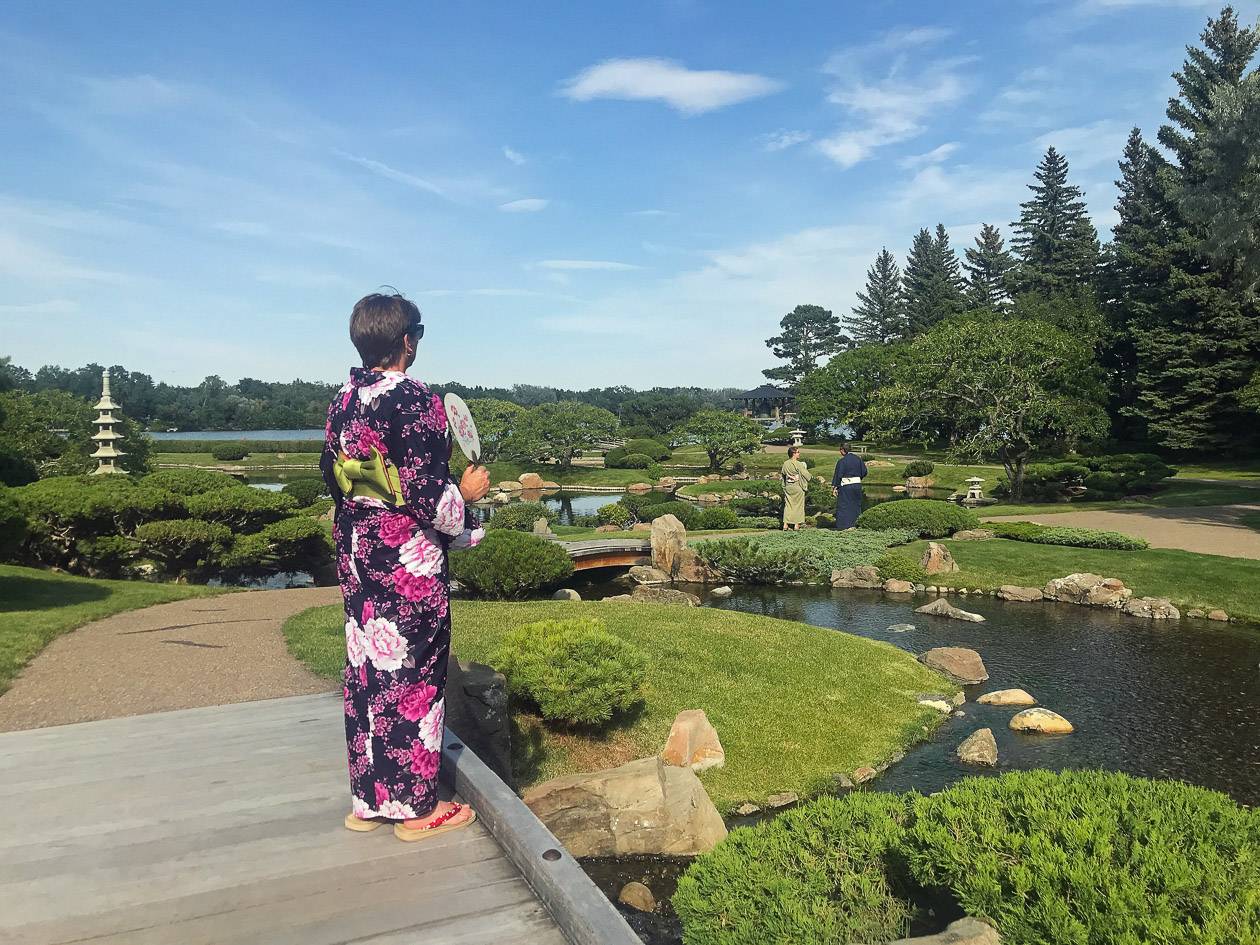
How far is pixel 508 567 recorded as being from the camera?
1494 centimetres

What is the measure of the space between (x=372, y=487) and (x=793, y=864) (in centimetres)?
261

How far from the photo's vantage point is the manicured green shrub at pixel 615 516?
89.1ft

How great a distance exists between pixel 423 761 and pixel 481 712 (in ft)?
8.80

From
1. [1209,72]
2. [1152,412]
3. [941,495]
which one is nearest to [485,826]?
[941,495]

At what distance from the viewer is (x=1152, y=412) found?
124 ft

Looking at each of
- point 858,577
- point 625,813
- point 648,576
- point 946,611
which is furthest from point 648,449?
point 625,813

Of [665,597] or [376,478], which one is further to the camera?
[665,597]

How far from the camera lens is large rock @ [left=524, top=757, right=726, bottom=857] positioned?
6.14 m

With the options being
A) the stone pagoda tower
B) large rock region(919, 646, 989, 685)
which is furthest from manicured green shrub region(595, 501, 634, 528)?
large rock region(919, 646, 989, 685)

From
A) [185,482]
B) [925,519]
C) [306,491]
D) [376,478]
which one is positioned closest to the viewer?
[376,478]

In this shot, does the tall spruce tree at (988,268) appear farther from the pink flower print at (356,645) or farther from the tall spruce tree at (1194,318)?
the pink flower print at (356,645)

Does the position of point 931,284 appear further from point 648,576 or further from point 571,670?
point 571,670

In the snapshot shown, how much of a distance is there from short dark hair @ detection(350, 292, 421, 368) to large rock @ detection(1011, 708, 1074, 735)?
325 inches

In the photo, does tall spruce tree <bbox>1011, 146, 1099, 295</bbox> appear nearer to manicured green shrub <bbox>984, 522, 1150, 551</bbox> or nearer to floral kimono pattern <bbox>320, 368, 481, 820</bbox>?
manicured green shrub <bbox>984, 522, 1150, 551</bbox>
